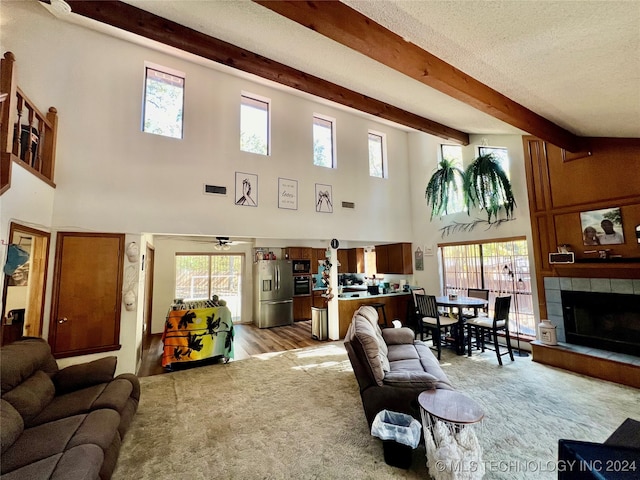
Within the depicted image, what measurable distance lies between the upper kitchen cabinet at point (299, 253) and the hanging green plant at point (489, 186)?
14.6ft

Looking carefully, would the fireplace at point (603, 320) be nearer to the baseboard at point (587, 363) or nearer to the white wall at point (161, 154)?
the baseboard at point (587, 363)

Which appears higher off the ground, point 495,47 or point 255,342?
point 495,47

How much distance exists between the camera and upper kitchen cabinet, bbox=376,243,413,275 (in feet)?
21.9

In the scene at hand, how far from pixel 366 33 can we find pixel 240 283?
22.1ft

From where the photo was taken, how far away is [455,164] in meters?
5.50

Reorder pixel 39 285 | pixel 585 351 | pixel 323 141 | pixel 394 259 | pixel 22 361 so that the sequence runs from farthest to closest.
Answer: pixel 394 259, pixel 323 141, pixel 585 351, pixel 39 285, pixel 22 361

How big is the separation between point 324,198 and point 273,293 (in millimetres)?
3067

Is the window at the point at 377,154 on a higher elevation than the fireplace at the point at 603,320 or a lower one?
higher

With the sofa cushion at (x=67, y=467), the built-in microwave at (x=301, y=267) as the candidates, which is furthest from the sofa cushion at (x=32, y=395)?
the built-in microwave at (x=301, y=267)

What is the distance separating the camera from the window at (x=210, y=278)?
6980 millimetres

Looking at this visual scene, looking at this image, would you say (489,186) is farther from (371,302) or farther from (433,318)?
(371,302)

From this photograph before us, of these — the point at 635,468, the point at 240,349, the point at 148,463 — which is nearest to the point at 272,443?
the point at 148,463

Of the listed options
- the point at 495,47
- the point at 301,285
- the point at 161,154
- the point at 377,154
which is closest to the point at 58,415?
the point at 161,154

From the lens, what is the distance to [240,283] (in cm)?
761
